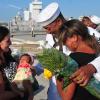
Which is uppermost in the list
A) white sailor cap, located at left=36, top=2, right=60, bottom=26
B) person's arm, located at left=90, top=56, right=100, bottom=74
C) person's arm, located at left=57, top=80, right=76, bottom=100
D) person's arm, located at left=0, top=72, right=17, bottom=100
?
white sailor cap, located at left=36, top=2, right=60, bottom=26

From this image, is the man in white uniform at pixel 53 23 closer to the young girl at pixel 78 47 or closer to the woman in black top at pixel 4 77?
the young girl at pixel 78 47

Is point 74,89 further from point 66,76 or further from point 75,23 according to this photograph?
point 75,23

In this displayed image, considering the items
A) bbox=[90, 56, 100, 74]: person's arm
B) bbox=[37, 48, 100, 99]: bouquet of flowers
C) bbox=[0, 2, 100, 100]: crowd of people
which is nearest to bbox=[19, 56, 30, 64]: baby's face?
bbox=[0, 2, 100, 100]: crowd of people

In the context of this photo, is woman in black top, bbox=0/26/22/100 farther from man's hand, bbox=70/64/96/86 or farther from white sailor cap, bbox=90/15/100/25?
white sailor cap, bbox=90/15/100/25

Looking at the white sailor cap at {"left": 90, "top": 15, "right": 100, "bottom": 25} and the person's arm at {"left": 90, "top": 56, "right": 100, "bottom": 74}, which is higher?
the white sailor cap at {"left": 90, "top": 15, "right": 100, "bottom": 25}

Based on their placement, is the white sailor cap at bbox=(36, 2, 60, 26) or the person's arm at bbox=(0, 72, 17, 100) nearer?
the person's arm at bbox=(0, 72, 17, 100)

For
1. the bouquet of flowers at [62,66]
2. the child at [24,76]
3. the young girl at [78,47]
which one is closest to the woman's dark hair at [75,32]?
the young girl at [78,47]

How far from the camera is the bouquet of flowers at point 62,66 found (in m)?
3.08

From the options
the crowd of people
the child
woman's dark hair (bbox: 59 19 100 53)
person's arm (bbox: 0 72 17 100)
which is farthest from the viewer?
the child

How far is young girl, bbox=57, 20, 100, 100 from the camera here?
325 centimetres

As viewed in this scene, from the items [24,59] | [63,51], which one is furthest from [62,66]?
[24,59]

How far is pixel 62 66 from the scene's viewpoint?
3.34 metres

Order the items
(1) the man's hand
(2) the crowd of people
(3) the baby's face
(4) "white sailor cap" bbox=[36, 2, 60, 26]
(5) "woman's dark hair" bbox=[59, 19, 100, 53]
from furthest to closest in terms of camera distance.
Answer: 1. (3) the baby's face
2. (4) "white sailor cap" bbox=[36, 2, 60, 26]
3. (5) "woman's dark hair" bbox=[59, 19, 100, 53]
4. (2) the crowd of people
5. (1) the man's hand

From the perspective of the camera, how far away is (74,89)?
10.5ft
